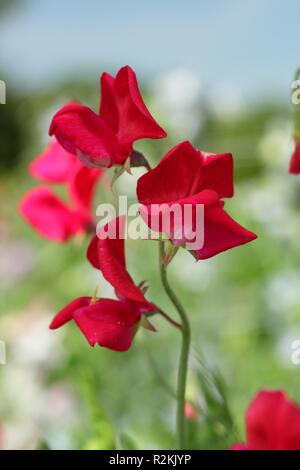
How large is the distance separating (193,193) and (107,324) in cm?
9

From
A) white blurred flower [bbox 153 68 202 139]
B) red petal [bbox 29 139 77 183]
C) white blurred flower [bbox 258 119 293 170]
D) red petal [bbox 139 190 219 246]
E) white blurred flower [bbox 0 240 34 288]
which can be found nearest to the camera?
red petal [bbox 139 190 219 246]

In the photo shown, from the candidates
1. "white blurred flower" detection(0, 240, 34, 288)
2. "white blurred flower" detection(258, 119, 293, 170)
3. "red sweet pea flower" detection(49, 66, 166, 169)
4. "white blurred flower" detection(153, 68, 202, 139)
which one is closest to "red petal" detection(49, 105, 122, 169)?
"red sweet pea flower" detection(49, 66, 166, 169)

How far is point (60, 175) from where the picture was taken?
1.97 feet

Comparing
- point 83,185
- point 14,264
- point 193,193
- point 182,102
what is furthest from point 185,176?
point 14,264

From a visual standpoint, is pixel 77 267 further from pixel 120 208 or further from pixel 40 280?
pixel 120 208

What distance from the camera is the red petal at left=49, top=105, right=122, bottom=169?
418mm

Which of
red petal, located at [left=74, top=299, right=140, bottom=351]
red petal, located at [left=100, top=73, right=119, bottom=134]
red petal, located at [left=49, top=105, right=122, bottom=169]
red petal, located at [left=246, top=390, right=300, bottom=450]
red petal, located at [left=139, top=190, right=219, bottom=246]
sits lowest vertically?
red petal, located at [left=246, top=390, right=300, bottom=450]

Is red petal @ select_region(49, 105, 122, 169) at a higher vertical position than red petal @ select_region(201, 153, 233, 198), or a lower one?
higher

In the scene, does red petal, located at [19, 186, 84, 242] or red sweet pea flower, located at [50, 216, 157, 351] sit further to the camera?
red petal, located at [19, 186, 84, 242]

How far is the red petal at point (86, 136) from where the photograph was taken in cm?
42

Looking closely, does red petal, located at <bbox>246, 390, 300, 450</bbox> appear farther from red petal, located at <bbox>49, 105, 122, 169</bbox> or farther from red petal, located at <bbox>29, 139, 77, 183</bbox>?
red petal, located at <bbox>29, 139, 77, 183</bbox>

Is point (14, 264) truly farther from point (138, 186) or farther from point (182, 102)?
point (138, 186)

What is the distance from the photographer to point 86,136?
421 millimetres

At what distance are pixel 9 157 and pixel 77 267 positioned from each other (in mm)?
5586
